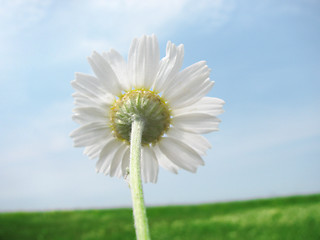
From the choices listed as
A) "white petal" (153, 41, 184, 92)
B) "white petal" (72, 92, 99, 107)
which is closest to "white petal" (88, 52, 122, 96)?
"white petal" (72, 92, 99, 107)

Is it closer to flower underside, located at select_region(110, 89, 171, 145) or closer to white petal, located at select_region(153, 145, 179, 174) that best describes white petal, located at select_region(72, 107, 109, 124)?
flower underside, located at select_region(110, 89, 171, 145)

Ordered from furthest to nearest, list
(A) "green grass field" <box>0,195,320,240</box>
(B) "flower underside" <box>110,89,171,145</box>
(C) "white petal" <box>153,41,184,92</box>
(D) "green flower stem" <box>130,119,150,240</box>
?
1. (A) "green grass field" <box>0,195,320,240</box>
2. (B) "flower underside" <box>110,89,171,145</box>
3. (C) "white petal" <box>153,41,184,92</box>
4. (D) "green flower stem" <box>130,119,150,240</box>

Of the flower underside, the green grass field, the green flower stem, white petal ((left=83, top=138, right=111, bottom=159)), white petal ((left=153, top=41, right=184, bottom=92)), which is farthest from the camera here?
the green grass field

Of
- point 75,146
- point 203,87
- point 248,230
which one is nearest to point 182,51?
point 203,87

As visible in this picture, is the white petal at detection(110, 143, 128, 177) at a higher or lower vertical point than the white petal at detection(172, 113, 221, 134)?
lower

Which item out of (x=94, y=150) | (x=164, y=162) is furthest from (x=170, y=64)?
(x=94, y=150)

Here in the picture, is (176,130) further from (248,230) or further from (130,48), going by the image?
(248,230)

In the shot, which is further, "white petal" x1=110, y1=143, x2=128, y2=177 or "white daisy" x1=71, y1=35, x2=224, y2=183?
"white petal" x1=110, y1=143, x2=128, y2=177
